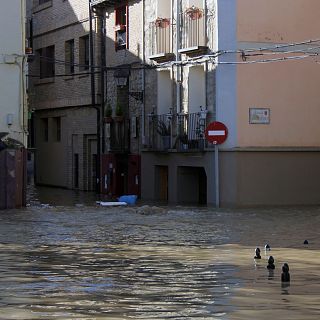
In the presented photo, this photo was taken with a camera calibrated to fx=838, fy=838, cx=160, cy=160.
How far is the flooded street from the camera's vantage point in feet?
28.9

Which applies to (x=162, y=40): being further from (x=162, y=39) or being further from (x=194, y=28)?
(x=194, y=28)

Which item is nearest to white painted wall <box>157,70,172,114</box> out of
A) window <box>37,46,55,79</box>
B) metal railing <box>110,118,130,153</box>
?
metal railing <box>110,118,130,153</box>

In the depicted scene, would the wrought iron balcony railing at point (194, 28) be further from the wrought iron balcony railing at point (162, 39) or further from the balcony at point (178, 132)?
the balcony at point (178, 132)

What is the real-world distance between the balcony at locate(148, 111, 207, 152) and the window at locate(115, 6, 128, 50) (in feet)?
13.1

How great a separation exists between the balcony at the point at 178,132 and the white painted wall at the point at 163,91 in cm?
37

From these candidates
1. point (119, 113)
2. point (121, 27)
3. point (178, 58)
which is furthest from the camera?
point (121, 27)

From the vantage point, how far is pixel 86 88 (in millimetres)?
34250

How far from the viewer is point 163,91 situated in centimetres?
2925

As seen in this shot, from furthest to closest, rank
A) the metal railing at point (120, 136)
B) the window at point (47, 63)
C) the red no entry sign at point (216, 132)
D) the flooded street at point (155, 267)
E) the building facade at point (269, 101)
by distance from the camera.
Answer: the window at point (47, 63) < the metal railing at point (120, 136) < the building facade at point (269, 101) < the red no entry sign at point (216, 132) < the flooded street at point (155, 267)

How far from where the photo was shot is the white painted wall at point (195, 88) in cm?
2709

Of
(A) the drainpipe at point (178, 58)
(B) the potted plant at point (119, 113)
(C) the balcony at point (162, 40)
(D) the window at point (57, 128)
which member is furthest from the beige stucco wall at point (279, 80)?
(D) the window at point (57, 128)

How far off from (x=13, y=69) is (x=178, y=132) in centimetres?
620

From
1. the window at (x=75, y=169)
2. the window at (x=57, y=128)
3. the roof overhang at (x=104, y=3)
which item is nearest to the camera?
the roof overhang at (x=104, y=3)

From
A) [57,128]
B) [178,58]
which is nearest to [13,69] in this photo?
[178,58]
